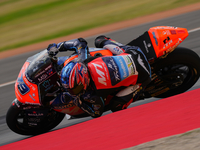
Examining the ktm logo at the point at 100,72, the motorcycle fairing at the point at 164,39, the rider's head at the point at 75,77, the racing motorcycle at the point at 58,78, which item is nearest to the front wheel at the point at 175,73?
the racing motorcycle at the point at 58,78

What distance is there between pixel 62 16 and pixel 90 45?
5829 mm

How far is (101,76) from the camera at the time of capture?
3.22 m

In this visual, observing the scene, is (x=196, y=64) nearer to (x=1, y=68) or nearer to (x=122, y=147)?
(x=122, y=147)

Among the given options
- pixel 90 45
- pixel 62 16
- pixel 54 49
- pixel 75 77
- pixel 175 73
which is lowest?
pixel 90 45

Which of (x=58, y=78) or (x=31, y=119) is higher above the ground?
(x=58, y=78)

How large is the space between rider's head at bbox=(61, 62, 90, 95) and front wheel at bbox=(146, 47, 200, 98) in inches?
46.1

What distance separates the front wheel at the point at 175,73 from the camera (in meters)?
3.71

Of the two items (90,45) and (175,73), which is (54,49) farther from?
(90,45)

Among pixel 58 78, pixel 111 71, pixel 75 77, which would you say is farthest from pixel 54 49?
pixel 111 71

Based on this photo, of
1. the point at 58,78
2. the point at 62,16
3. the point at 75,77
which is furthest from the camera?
the point at 62,16

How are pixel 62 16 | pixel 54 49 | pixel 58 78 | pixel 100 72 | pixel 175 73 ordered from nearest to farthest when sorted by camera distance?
pixel 100 72, pixel 58 78, pixel 54 49, pixel 175 73, pixel 62 16

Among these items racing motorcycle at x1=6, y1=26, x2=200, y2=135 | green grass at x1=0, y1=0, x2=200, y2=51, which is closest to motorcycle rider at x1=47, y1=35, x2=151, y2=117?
racing motorcycle at x1=6, y1=26, x2=200, y2=135

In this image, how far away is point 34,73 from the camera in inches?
127

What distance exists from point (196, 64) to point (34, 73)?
→ 2.31 m
